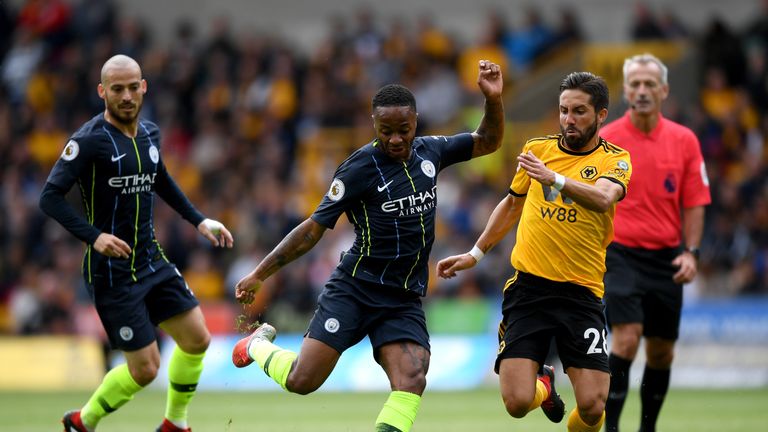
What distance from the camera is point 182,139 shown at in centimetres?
2347

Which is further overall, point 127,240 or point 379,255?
point 127,240

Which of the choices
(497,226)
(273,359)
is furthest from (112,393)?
(497,226)

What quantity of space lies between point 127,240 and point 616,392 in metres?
3.99

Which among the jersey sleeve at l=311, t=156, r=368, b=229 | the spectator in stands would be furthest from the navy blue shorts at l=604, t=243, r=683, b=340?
the spectator in stands

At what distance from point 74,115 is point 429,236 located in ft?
55.0

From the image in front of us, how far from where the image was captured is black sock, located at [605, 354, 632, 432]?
955 cm

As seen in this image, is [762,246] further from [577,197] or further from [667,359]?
[577,197]

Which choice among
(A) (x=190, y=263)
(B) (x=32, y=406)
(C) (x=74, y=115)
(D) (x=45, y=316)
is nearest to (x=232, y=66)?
(C) (x=74, y=115)

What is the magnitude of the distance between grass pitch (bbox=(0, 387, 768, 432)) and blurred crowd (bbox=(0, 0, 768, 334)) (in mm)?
2739

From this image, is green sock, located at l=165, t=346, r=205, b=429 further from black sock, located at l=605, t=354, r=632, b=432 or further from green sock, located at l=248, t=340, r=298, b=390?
black sock, located at l=605, t=354, r=632, b=432

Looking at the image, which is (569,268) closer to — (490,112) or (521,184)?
(521,184)

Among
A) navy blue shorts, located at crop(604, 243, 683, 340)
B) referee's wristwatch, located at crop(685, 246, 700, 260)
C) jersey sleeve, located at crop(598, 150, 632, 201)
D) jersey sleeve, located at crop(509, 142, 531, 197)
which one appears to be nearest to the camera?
jersey sleeve, located at crop(598, 150, 632, 201)

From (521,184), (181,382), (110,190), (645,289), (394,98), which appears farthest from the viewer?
(645,289)

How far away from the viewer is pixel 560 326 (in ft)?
26.9
